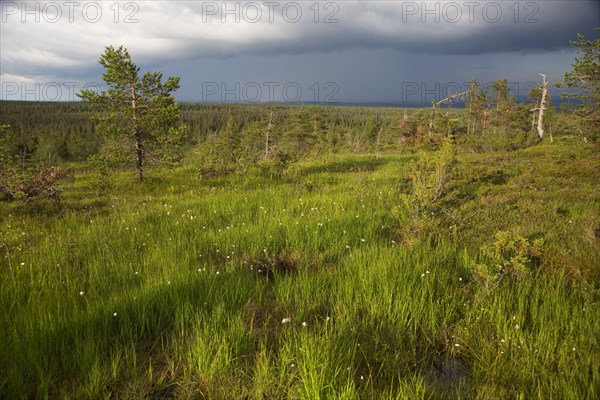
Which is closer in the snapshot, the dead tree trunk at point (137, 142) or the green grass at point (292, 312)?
the green grass at point (292, 312)

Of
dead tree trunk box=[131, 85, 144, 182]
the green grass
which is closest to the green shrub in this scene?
the green grass

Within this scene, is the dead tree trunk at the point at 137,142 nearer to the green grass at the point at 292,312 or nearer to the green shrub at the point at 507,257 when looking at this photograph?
the green grass at the point at 292,312

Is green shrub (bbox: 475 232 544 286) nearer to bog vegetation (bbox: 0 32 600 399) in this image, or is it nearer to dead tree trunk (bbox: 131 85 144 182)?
bog vegetation (bbox: 0 32 600 399)

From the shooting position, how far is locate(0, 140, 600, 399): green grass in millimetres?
2510

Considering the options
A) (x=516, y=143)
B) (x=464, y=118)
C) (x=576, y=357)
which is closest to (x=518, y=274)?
(x=576, y=357)

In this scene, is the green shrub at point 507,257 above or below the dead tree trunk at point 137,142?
below

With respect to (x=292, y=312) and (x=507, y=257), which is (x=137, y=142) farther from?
(x=507, y=257)

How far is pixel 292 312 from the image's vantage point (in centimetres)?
353

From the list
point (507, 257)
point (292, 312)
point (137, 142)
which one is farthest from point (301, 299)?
point (137, 142)

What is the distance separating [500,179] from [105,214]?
40.2 ft

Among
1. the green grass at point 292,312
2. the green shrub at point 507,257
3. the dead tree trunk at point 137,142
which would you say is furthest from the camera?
the dead tree trunk at point 137,142

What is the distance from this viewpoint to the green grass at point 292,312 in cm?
251

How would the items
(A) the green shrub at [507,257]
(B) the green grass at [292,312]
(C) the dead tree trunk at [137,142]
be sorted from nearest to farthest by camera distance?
(B) the green grass at [292,312], (A) the green shrub at [507,257], (C) the dead tree trunk at [137,142]

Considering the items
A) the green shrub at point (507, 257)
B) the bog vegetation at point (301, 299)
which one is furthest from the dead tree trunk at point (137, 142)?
the green shrub at point (507, 257)
